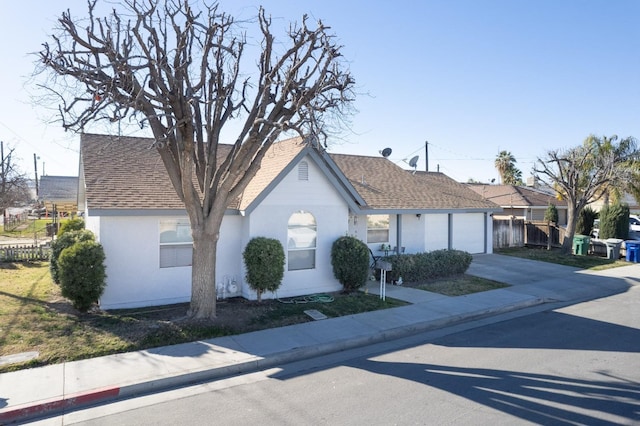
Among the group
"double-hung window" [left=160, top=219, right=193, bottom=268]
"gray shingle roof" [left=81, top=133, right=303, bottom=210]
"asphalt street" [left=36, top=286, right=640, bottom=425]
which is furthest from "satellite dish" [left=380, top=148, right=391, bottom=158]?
"asphalt street" [left=36, top=286, right=640, bottom=425]

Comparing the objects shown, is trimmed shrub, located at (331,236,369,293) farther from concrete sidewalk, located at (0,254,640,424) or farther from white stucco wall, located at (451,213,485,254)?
white stucco wall, located at (451,213,485,254)

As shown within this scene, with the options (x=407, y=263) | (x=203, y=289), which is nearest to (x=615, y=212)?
(x=407, y=263)

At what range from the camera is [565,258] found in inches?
810

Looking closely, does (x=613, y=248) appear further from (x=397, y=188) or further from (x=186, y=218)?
(x=186, y=218)

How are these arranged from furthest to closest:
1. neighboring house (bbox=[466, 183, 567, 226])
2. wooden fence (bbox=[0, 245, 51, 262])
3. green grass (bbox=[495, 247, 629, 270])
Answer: neighboring house (bbox=[466, 183, 567, 226]) < green grass (bbox=[495, 247, 629, 270]) < wooden fence (bbox=[0, 245, 51, 262])

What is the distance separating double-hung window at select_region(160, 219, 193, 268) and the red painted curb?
5.50 m

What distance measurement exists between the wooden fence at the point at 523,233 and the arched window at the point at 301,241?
15.1m

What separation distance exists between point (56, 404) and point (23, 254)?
1684cm

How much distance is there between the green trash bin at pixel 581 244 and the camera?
22198 mm

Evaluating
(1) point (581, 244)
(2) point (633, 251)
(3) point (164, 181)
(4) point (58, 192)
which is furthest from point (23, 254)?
(2) point (633, 251)

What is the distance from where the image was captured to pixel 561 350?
26.3ft

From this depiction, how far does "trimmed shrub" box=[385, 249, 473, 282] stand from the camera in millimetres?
14367

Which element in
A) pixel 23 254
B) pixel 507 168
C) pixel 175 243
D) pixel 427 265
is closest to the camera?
pixel 175 243

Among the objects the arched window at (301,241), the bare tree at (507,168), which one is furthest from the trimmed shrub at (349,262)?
the bare tree at (507,168)
